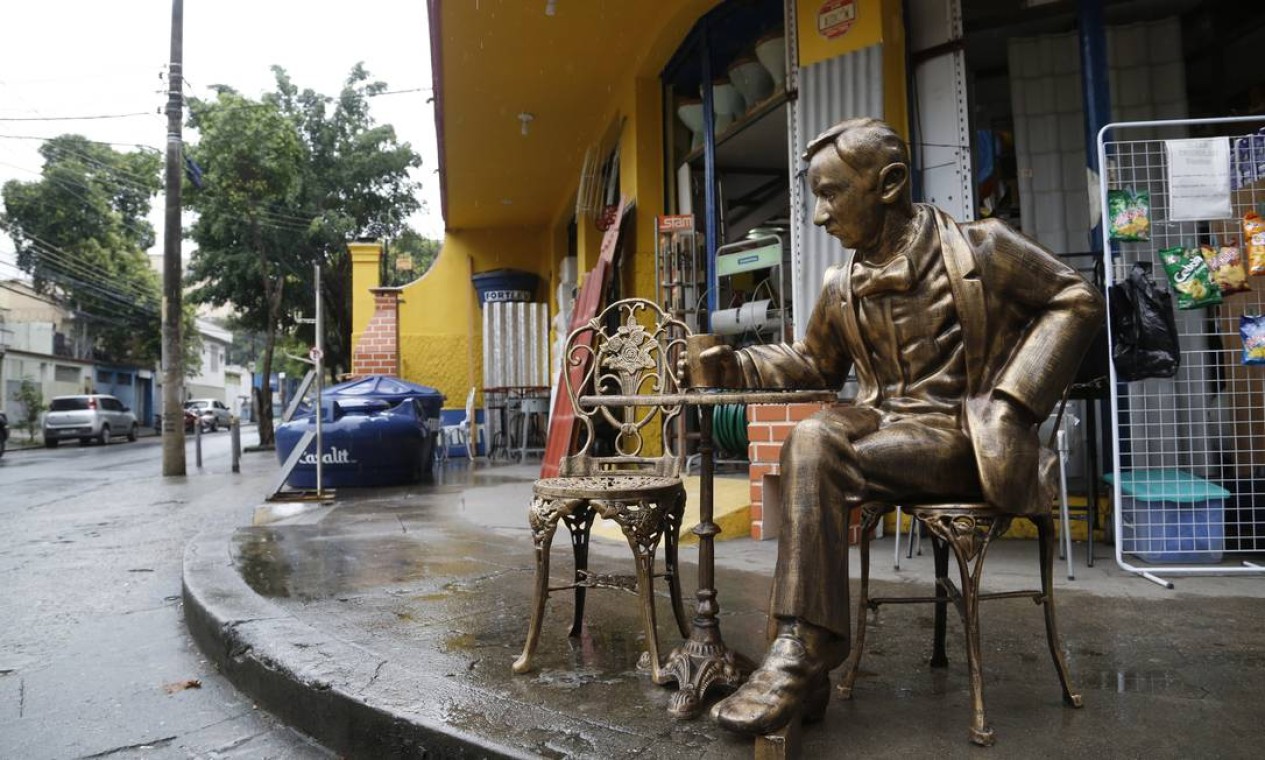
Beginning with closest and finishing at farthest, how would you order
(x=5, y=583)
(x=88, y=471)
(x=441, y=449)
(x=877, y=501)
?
(x=877, y=501), (x=5, y=583), (x=441, y=449), (x=88, y=471)

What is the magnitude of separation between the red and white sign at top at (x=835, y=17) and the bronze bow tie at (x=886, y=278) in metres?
3.04

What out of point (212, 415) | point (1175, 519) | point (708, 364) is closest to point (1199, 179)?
point (1175, 519)

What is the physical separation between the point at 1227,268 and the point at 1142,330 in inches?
18.8

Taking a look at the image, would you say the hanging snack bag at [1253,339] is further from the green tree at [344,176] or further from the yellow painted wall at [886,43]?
the green tree at [344,176]

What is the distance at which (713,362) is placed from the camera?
2.15 meters

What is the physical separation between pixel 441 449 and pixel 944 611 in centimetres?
955

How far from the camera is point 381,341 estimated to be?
12.7 m

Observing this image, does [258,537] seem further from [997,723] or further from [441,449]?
[441,449]

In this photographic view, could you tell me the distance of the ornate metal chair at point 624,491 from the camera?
2277 mm

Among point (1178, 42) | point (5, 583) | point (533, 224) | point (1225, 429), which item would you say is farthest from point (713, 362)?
point (533, 224)

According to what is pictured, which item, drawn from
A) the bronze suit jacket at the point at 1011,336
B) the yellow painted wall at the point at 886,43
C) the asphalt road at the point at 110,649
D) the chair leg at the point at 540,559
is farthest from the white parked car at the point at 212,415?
the bronze suit jacket at the point at 1011,336

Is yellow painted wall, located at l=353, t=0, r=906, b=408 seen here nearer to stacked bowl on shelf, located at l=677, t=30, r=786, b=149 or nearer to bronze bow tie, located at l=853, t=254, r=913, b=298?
stacked bowl on shelf, located at l=677, t=30, r=786, b=149

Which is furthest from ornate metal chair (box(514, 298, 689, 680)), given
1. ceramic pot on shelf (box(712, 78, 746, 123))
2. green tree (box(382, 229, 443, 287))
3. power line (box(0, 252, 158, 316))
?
power line (box(0, 252, 158, 316))

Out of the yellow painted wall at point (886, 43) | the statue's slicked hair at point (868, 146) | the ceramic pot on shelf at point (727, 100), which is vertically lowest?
the statue's slicked hair at point (868, 146)
